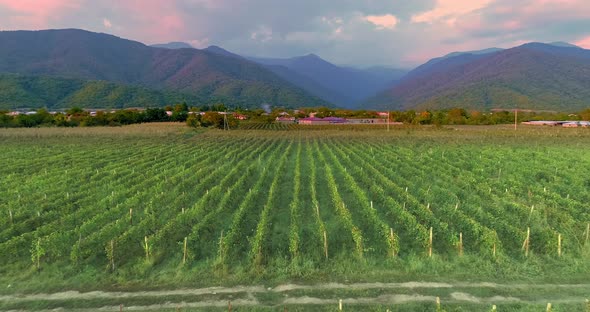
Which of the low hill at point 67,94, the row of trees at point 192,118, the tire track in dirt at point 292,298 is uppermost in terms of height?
the low hill at point 67,94

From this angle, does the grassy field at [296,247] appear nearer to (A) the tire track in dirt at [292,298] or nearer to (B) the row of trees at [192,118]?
(A) the tire track in dirt at [292,298]

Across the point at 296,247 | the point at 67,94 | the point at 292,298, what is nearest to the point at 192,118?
the point at 296,247

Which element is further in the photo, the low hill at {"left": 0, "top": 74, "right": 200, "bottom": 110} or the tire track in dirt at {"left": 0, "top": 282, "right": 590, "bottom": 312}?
the low hill at {"left": 0, "top": 74, "right": 200, "bottom": 110}

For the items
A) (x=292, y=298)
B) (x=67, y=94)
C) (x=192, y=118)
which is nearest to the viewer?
(x=292, y=298)

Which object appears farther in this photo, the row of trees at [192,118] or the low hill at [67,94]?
the low hill at [67,94]

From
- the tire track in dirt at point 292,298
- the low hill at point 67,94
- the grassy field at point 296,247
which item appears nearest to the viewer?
the tire track in dirt at point 292,298

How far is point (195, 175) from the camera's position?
2214cm

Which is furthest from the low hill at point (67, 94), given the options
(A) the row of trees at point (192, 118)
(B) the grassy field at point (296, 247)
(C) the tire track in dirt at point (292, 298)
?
(C) the tire track in dirt at point (292, 298)

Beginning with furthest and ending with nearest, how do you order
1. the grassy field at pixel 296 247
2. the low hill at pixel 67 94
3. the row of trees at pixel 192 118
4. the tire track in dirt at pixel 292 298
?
the low hill at pixel 67 94, the row of trees at pixel 192 118, the grassy field at pixel 296 247, the tire track in dirt at pixel 292 298

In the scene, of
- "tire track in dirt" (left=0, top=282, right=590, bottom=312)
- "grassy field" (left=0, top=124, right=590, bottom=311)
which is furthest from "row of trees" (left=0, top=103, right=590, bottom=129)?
"tire track in dirt" (left=0, top=282, right=590, bottom=312)

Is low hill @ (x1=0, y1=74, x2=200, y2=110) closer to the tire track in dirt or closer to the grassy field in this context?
the grassy field

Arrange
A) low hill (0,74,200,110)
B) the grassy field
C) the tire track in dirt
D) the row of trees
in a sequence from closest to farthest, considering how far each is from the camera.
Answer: the tire track in dirt → the grassy field → the row of trees → low hill (0,74,200,110)

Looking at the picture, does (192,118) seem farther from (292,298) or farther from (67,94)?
(67,94)

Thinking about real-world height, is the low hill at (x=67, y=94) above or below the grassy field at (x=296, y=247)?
above
